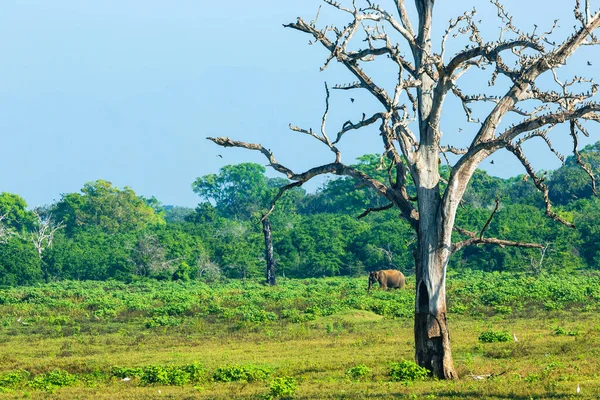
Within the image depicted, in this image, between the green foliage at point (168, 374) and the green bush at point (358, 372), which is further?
the green foliage at point (168, 374)

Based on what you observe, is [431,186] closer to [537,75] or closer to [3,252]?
[537,75]

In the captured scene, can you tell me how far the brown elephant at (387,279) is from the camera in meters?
41.2

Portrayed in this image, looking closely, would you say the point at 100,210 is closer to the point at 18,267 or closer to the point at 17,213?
the point at 17,213

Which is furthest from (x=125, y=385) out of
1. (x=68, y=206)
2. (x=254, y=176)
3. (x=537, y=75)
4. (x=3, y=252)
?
(x=254, y=176)

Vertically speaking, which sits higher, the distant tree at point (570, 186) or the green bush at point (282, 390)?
the distant tree at point (570, 186)

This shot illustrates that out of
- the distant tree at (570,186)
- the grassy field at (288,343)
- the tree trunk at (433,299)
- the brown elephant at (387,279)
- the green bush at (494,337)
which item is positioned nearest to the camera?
the tree trunk at (433,299)

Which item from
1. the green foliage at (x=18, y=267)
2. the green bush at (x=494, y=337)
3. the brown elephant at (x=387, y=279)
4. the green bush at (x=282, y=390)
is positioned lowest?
the green bush at (x=282, y=390)

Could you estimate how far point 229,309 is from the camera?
31.9 m

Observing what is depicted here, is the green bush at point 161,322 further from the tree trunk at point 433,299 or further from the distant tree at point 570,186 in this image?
the distant tree at point 570,186

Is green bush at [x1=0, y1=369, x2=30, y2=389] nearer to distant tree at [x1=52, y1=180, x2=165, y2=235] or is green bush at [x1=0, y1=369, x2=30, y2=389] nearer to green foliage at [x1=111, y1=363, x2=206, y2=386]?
green foliage at [x1=111, y1=363, x2=206, y2=386]

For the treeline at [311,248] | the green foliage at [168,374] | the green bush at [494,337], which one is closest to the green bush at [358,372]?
the green foliage at [168,374]

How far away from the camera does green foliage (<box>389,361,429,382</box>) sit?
54.0 feet

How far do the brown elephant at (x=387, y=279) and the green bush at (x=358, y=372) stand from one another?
22.6m

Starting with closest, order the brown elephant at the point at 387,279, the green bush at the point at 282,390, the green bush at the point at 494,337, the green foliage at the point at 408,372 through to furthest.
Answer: the green bush at the point at 282,390 < the green foliage at the point at 408,372 < the green bush at the point at 494,337 < the brown elephant at the point at 387,279
